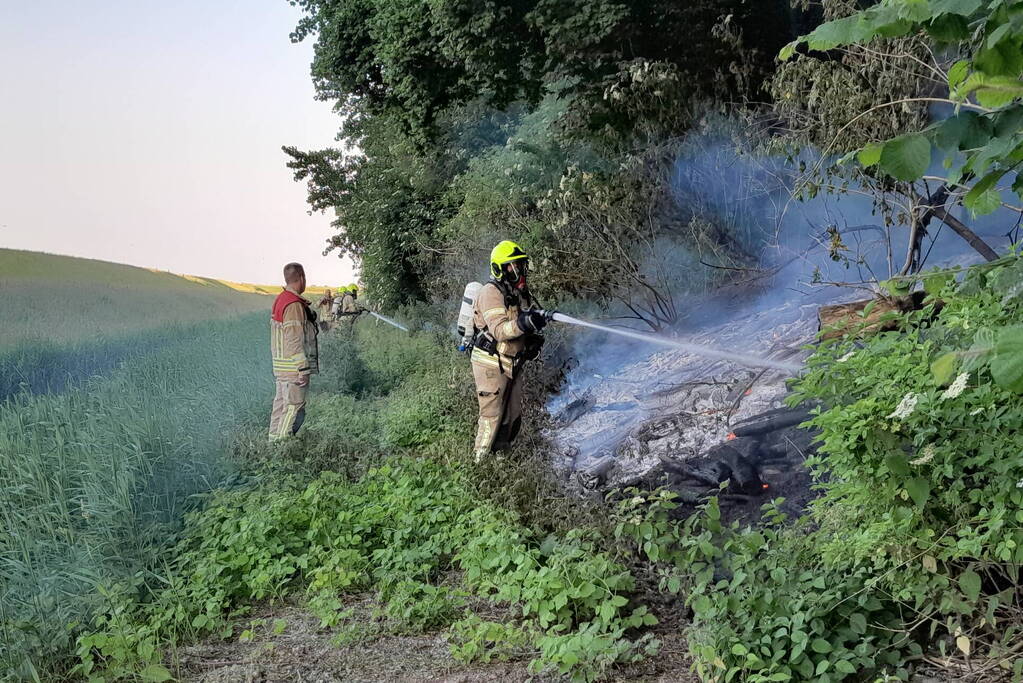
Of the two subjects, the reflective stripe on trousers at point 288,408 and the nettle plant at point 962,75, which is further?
the reflective stripe on trousers at point 288,408

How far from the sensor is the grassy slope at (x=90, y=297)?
7477 mm

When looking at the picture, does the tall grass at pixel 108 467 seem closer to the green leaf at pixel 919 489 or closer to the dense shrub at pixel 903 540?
the dense shrub at pixel 903 540

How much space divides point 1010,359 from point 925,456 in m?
2.10

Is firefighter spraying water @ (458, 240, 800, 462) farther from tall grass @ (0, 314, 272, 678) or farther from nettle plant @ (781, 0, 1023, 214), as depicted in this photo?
nettle plant @ (781, 0, 1023, 214)

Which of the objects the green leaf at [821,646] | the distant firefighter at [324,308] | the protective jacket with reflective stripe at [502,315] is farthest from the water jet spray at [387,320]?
the green leaf at [821,646]

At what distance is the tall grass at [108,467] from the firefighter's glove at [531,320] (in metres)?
2.32

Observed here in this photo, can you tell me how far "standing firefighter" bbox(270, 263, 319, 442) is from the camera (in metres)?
7.29

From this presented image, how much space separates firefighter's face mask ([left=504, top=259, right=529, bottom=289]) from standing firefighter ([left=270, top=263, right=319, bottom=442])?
Answer: 6.44 feet

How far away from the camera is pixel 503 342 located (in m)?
6.40

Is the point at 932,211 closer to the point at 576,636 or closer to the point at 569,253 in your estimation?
the point at 569,253

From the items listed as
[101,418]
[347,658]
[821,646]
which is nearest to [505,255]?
[347,658]

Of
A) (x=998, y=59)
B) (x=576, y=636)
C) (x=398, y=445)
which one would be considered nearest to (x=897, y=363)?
(x=576, y=636)

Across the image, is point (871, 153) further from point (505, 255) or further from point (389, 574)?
point (505, 255)

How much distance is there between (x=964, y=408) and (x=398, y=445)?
15.2 ft
